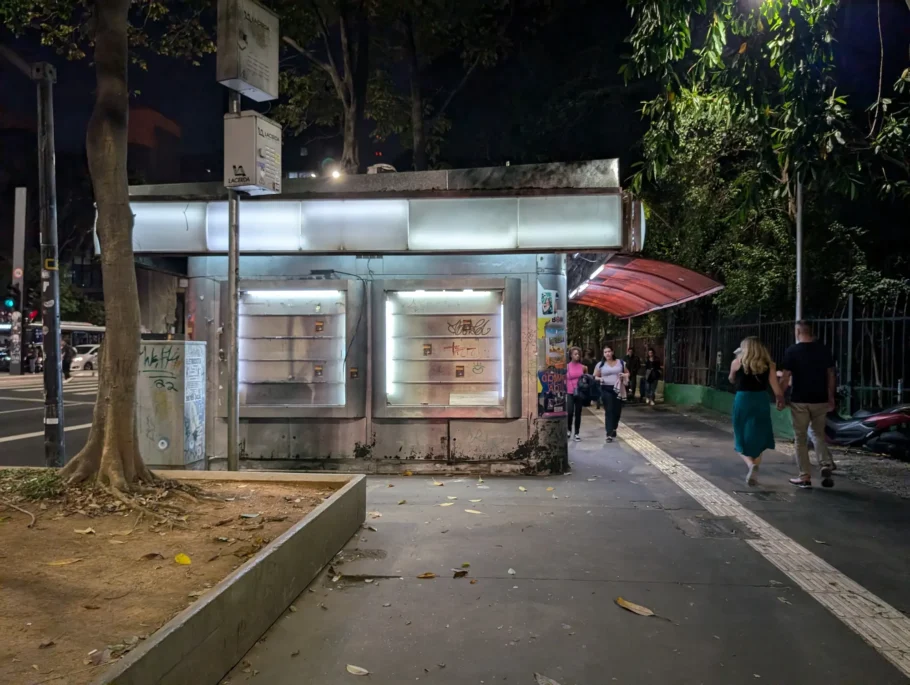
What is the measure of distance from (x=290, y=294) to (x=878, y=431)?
8.61 m

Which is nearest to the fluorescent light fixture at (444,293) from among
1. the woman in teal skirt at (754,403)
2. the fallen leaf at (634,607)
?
the woman in teal skirt at (754,403)

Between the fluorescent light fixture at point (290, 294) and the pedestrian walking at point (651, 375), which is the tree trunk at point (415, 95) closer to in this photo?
the pedestrian walking at point (651, 375)

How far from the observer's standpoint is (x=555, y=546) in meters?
5.54

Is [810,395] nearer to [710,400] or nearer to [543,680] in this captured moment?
[543,680]

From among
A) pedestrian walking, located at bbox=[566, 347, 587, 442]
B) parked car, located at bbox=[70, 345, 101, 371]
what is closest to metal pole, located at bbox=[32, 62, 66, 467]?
pedestrian walking, located at bbox=[566, 347, 587, 442]

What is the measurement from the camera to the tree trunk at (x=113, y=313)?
17.6 ft

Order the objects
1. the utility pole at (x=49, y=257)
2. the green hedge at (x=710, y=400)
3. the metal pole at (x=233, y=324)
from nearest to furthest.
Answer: the metal pole at (x=233, y=324) < the utility pole at (x=49, y=257) < the green hedge at (x=710, y=400)

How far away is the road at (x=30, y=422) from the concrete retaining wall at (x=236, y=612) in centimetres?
673

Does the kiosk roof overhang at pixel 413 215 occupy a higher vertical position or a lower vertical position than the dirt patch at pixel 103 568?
higher

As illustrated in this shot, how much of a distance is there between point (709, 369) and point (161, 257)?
14.0 meters

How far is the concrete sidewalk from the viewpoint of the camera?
11.4ft

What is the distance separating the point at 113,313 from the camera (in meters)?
5.43

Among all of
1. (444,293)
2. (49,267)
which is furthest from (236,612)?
(49,267)

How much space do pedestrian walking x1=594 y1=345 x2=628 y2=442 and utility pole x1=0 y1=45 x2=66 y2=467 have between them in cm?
809
